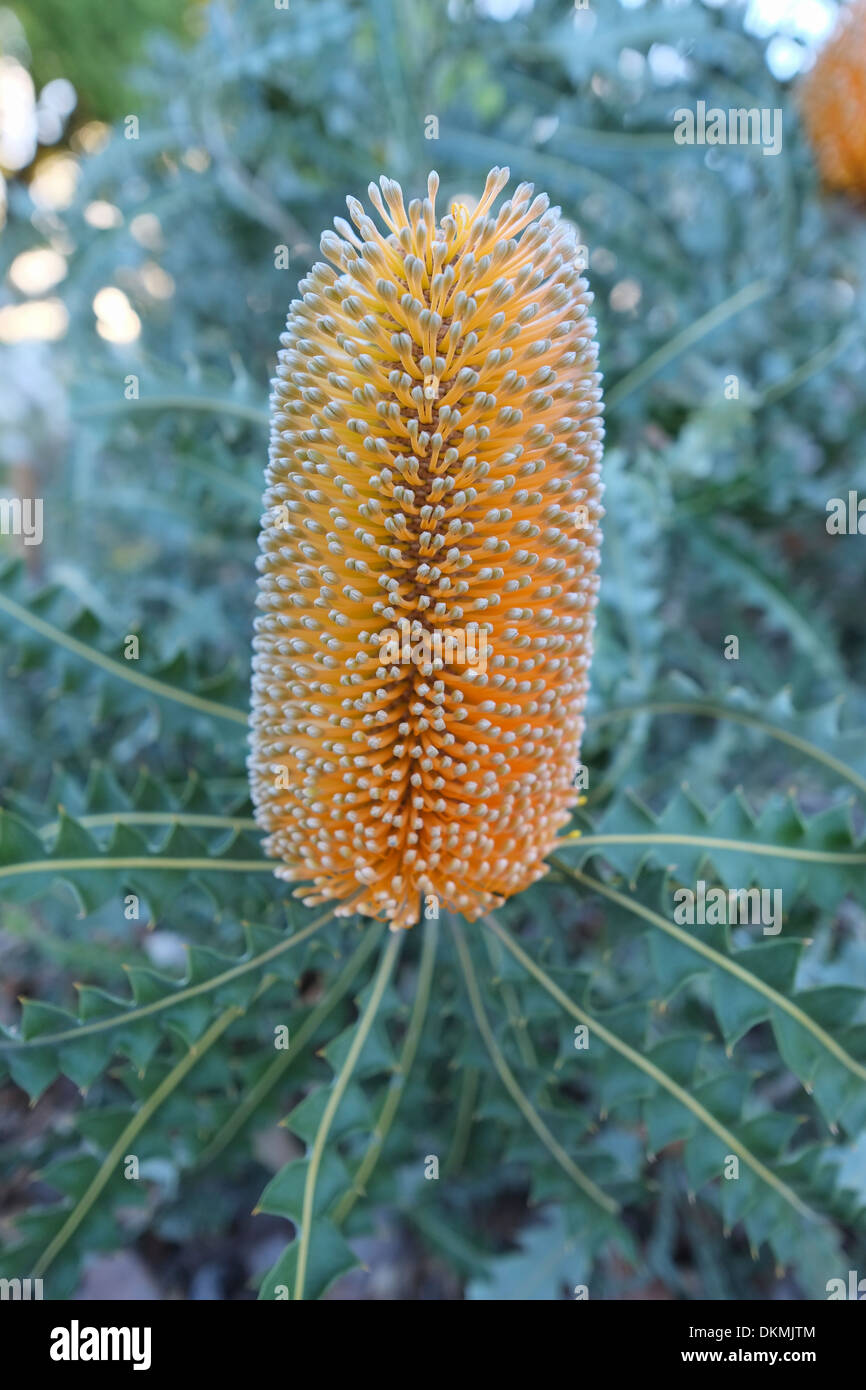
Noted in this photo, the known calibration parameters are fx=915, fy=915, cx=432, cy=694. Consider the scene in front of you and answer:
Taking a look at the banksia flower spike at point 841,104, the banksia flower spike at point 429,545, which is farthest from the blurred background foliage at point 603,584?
the banksia flower spike at point 429,545

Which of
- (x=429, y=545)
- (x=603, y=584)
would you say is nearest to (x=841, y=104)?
(x=603, y=584)

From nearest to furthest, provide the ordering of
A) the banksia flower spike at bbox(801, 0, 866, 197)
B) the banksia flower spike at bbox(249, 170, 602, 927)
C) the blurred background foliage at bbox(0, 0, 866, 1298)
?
the banksia flower spike at bbox(249, 170, 602, 927) → the blurred background foliage at bbox(0, 0, 866, 1298) → the banksia flower spike at bbox(801, 0, 866, 197)

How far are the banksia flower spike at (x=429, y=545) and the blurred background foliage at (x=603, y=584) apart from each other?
0.69ft

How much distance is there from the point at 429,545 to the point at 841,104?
144cm

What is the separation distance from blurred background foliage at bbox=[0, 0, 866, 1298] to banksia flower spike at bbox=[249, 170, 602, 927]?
211 mm

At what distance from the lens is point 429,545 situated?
2.30ft

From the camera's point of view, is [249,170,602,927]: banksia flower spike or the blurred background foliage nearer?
[249,170,602,927]: banksia flower spike

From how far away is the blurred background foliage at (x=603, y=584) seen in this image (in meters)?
1.05

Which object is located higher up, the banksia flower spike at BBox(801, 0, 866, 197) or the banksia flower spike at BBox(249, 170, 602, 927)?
the banksia flower spike at BBox(801, 0, 866, 197)

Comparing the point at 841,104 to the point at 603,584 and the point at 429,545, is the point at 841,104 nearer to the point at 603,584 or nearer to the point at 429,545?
the point at 603,584

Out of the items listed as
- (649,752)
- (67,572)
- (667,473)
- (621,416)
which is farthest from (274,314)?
(649,752)

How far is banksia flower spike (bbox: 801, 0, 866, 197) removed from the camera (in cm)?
153

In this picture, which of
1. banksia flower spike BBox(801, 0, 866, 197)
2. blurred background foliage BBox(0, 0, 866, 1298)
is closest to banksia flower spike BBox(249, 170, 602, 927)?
blurred background foliage BBox(0, 0, 866, 1298)

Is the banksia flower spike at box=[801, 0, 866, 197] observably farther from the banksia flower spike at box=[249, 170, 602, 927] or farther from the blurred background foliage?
the banksia flower spike at box=[249, 170, 602, 927]
